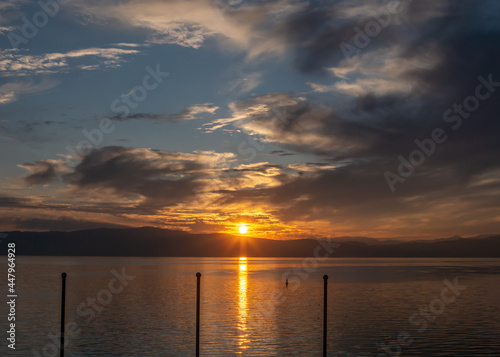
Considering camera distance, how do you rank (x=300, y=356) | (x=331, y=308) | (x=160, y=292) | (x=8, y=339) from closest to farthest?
1. (x=300, y=356)
2. (x=8, y=339)
3. (x=331, y=308)
4. (x=160, y=292)

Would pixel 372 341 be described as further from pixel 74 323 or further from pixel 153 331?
pixel 74 323

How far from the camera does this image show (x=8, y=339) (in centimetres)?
4331

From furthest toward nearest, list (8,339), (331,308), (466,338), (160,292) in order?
1. (160,292)
2. (331,308)
3. (466,338)
4. (8,339)

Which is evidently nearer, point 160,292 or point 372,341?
point 372,341

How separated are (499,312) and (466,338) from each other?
832 inches

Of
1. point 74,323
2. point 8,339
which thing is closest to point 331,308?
point 74,323

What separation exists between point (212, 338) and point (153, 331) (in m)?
6.95

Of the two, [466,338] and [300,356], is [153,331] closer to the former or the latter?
[300,356]

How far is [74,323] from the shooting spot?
177 feet

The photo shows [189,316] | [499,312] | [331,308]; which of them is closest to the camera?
[189,316]

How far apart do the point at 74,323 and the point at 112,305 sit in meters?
17.6

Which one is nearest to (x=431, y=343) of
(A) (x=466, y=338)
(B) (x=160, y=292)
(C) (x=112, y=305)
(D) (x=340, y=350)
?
(A) (x=466, y=338)

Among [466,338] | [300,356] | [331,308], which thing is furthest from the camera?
[331,308]

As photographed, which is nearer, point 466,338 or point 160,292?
point 466,338
